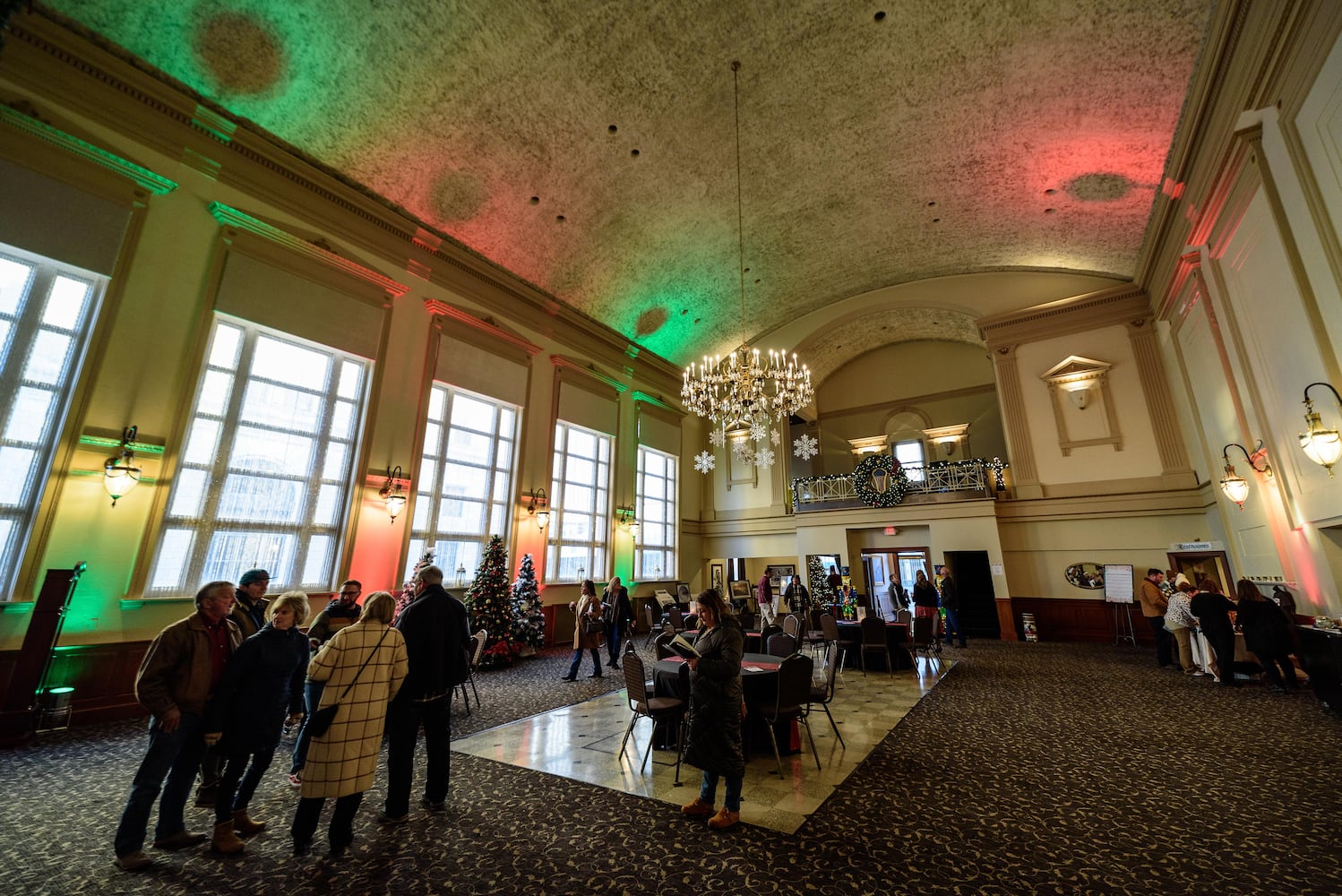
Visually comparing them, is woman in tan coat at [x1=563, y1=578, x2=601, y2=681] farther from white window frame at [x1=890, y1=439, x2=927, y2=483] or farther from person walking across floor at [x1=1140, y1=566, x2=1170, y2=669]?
white window frame at [x1=890, y1=439, x2=927, y2=483]

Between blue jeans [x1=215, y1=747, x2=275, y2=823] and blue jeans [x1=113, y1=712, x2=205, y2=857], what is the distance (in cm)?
15

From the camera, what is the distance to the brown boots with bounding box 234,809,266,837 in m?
2.88

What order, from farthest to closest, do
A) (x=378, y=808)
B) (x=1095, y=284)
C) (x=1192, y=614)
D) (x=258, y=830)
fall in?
(x=1095, y=284)
(x=1192, y=614)
(x=378, y=808)
(x=258, y=830)

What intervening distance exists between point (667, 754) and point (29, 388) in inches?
285

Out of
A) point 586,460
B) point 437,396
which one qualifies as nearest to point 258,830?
point 437,396

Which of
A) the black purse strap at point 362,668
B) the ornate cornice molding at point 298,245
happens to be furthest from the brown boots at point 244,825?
the ornate cornice molding at point 298,245

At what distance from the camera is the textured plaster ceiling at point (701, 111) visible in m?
6.32

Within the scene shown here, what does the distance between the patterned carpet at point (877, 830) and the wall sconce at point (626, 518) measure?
26.5 ft

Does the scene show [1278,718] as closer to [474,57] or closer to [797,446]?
[797,446]

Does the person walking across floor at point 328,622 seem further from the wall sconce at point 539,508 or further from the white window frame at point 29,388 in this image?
the wall sconce at point 539,508

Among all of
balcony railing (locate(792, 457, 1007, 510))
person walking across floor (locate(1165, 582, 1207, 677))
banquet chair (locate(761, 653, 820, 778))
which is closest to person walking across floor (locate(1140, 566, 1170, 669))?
person walking across floor (locate(1165, 582, 1207, 677))

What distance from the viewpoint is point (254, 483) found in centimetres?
671

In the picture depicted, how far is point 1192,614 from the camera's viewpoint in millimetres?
6562

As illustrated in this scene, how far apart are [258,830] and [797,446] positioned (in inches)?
516
